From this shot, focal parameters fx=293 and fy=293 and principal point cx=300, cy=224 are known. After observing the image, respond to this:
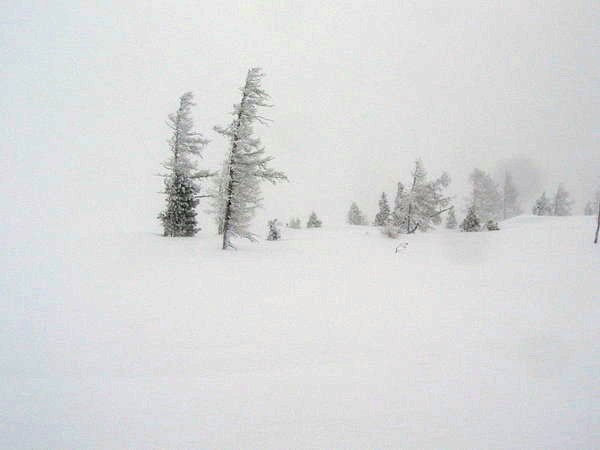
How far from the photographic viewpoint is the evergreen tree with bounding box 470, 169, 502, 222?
48.8 metres

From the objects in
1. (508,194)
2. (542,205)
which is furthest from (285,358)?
(542,205)

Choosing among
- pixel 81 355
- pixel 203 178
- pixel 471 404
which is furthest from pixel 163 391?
pixel 203 178

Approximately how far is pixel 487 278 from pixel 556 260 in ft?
21.3

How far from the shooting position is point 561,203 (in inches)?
2448

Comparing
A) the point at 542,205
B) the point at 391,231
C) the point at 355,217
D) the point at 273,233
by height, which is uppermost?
the point at 542,205

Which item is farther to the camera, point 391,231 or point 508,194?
point 508,194

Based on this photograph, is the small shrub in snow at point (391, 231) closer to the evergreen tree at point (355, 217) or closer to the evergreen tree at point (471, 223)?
the evergreen tree at point (471, 223)

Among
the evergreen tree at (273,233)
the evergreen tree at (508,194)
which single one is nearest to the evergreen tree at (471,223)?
the evergreen tree at (273,233)

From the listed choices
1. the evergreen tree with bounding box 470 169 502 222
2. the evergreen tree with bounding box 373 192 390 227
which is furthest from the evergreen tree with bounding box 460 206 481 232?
the evergreen tree with bounding box 373 192 390 227

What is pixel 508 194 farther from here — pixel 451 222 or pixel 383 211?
pixel 383 211

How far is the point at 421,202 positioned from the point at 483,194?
20203mm

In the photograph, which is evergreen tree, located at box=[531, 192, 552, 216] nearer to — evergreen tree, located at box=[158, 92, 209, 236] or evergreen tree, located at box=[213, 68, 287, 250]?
evergreen tree, located at box=[213, 68, 287, 250]

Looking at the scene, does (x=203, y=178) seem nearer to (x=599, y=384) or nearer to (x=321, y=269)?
(x=321, y=269)

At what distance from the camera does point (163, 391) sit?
592 centimetres
